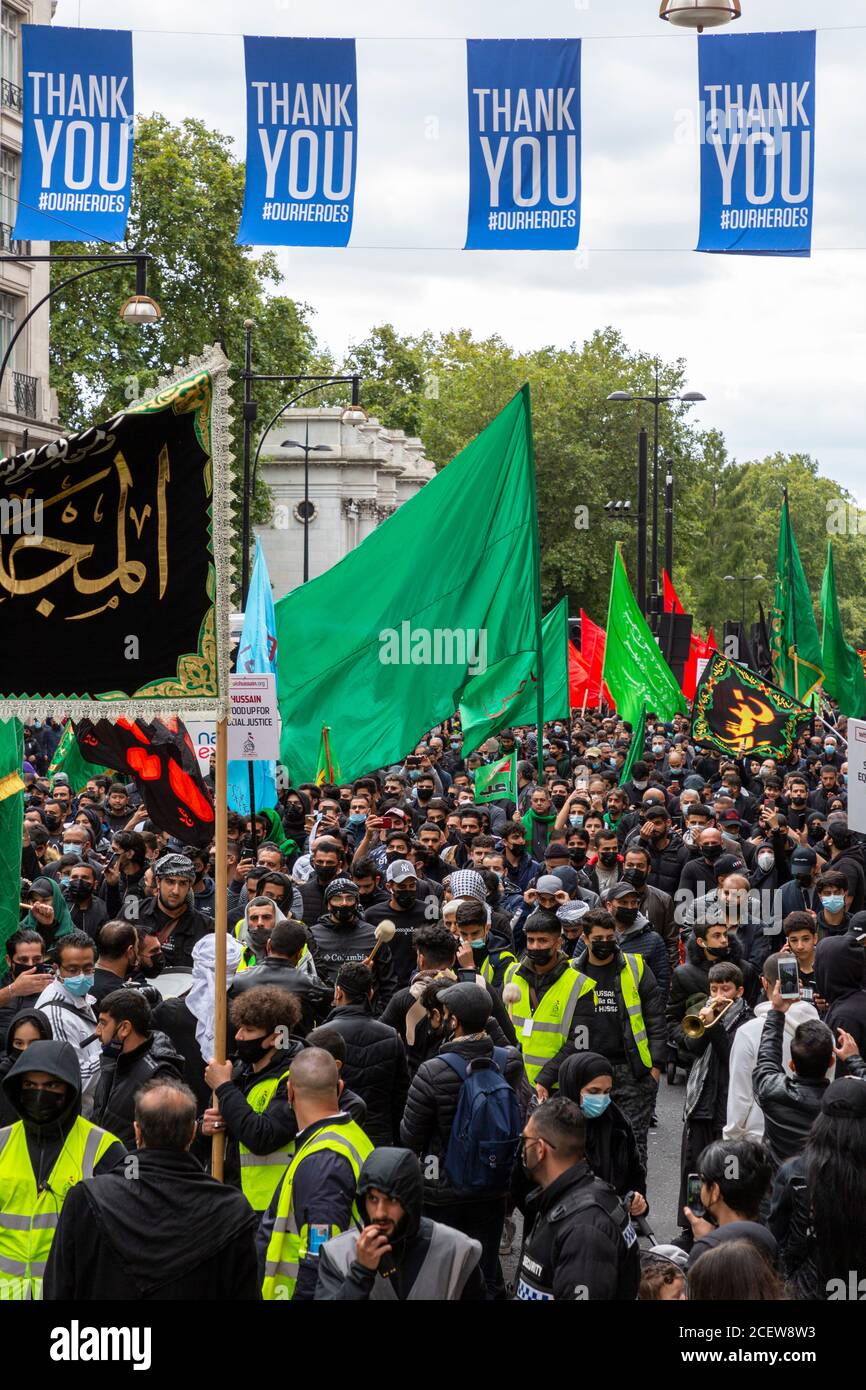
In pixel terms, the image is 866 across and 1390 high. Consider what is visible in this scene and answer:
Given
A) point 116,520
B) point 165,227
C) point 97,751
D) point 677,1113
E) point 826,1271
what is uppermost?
point 165,227

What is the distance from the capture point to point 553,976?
779 centimetres

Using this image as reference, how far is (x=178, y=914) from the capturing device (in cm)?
895

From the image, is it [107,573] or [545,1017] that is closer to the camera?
[107,573]

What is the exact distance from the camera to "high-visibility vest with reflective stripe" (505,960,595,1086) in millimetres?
7789

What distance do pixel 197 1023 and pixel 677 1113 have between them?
4.21 m

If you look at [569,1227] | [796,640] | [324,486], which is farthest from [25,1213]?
[324,486]

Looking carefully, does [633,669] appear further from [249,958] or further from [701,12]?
[249,958]

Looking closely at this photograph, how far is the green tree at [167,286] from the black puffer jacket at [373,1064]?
45.2 metres

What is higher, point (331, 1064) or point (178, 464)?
point (178, 464)

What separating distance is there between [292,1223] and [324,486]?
67.4m

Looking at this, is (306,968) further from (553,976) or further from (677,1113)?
(677,1113)

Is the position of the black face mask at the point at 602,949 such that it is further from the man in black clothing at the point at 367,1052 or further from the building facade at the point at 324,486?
the building facade at the point at 324,486

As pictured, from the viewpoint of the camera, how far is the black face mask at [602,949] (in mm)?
7992
